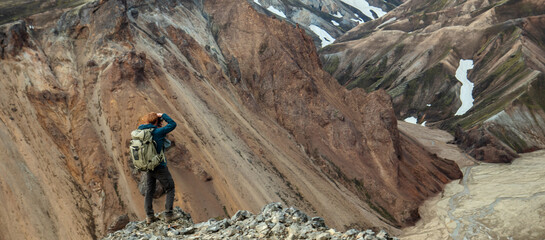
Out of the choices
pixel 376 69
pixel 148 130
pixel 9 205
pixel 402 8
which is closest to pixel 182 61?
pixel 9 205

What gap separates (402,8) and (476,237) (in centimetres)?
17555

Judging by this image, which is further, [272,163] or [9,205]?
[272,163]

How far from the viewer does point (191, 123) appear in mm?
32656

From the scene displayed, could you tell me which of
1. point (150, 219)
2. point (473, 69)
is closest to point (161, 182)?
point (150, 219)

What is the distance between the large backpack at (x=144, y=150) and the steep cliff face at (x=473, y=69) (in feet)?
247

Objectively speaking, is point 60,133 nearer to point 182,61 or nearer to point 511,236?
point 182,61

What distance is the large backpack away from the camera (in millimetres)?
9836

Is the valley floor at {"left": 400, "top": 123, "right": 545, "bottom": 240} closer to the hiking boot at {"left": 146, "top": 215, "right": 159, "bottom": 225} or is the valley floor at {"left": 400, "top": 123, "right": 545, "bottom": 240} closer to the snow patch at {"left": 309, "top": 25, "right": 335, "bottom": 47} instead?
the hiking boot at {"left": 146, "top": 215, "right": 159, "bottom": 225}

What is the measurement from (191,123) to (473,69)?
337 ft

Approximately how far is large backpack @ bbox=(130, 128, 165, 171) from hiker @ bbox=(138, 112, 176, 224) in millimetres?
148

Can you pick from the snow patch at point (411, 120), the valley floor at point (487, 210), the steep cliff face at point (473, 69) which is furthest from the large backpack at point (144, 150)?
the snow patch at point (411, 120)

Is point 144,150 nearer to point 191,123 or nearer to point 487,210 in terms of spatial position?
point 191,123

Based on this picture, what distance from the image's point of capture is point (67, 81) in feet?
101

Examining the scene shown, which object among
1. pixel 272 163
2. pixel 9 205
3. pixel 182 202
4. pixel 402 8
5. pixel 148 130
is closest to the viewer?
pixel 148 130
